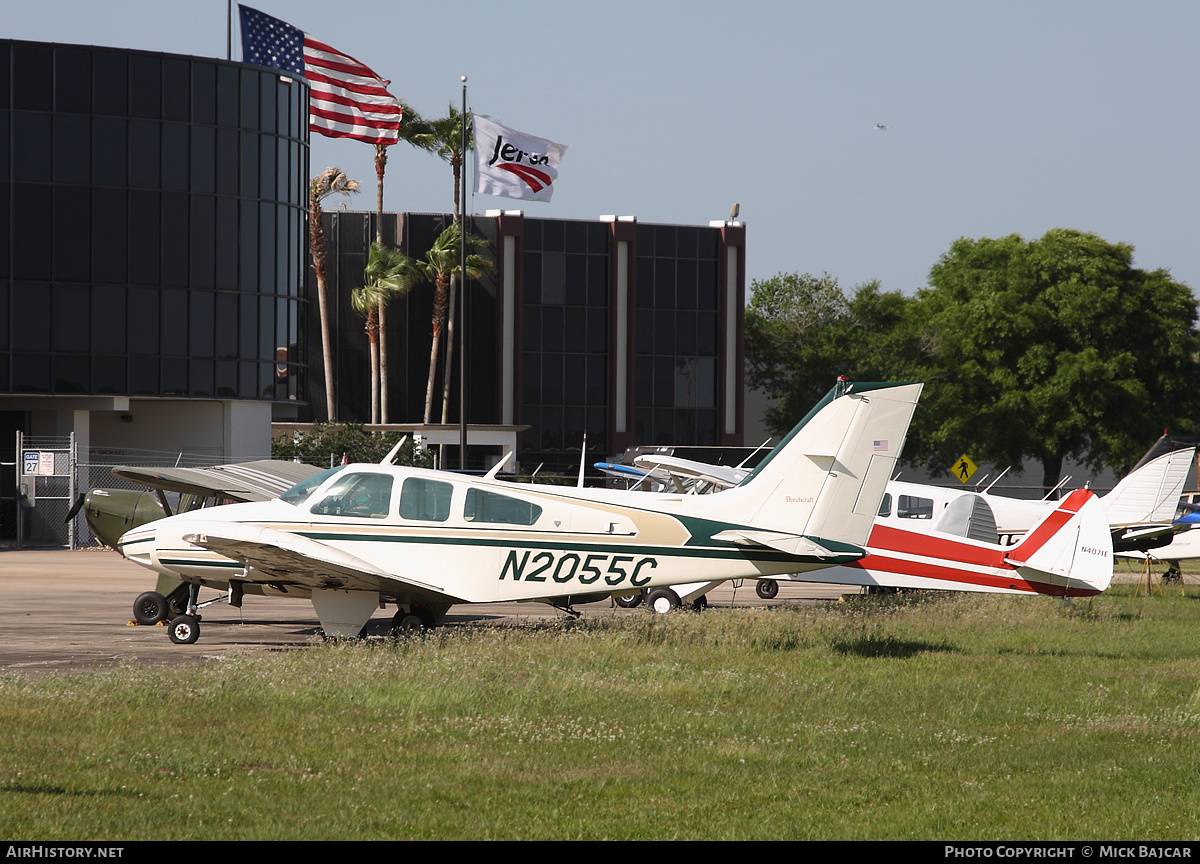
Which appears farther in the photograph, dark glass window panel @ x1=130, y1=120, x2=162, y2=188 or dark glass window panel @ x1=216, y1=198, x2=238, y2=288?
dark glass window panel @ x1=216, y1=198, x2=238, y2=288

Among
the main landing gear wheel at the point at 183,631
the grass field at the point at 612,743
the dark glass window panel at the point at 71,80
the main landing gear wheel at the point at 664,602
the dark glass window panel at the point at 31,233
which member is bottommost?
the main landing gear wheel at the point at 664,602

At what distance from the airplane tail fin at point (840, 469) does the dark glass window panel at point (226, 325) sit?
87.6 ft

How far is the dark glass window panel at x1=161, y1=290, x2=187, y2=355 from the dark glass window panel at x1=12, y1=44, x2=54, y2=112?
5.95 m

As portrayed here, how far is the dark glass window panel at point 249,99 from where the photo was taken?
1436 inches

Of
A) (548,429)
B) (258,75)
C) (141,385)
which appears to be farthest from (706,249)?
(141,385)

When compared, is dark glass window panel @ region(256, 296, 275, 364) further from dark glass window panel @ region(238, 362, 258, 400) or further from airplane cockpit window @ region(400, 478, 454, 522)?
airplane cockpit window @ region(400, 478, 454, 522)

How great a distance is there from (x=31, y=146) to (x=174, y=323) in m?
5.93

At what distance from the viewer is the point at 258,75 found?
3675 centimetres

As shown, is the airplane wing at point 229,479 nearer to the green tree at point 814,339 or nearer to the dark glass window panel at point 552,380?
the dark glass window panel at point 552,380

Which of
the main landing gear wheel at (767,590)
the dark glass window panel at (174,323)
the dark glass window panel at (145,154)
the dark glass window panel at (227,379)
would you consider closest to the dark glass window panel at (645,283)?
the dark glass window panel at (227,379)

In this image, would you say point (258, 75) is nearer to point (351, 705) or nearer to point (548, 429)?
point (548, 429)

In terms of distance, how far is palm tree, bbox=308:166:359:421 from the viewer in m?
50.4

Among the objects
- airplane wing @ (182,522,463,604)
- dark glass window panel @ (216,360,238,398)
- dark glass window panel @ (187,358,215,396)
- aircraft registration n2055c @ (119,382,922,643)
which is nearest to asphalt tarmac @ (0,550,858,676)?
airplane wing @ (182,522,463,604)

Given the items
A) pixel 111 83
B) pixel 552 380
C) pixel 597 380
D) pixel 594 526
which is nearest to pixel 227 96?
pixel 111 83
